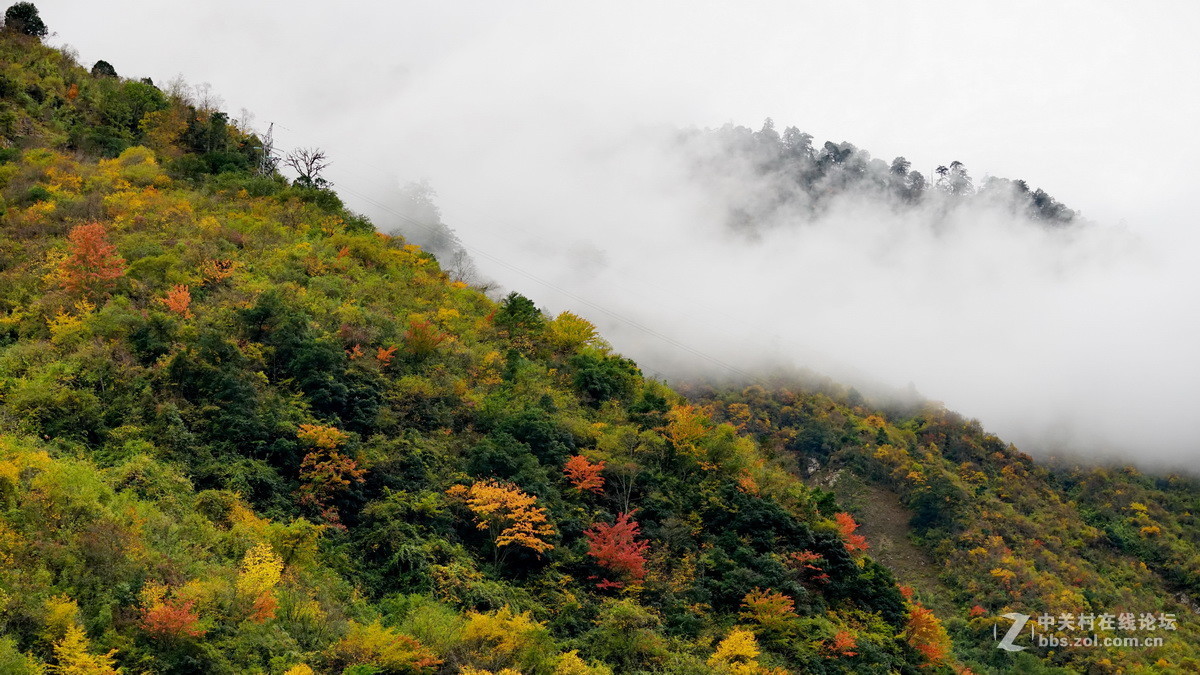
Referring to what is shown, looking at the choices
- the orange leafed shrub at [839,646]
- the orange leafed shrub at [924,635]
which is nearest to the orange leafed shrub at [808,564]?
the orange leafed shrub at [839,646]

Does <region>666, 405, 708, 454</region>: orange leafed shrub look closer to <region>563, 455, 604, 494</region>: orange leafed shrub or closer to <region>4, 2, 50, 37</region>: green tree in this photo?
<region>563, 455, 604, 494</region>: orange leafed shrub

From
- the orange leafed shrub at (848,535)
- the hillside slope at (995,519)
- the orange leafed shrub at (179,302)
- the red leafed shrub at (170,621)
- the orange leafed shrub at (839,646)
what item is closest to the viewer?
the red leafed shrub at (170,621)

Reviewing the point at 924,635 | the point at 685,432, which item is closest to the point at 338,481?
the point at 685,432

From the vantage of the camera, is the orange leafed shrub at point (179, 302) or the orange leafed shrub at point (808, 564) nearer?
the orange leafed shrub at point (179, 302)

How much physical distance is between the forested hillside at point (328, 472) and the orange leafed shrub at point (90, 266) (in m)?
0.11

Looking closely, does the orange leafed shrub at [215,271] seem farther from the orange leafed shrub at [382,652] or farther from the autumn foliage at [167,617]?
the orange leafed shrub at [382,652]

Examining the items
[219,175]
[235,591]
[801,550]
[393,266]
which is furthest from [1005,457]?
[235,591]

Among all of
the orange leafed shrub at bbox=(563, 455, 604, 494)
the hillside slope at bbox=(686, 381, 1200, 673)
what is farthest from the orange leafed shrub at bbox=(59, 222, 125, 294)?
the hillside slope at bbox=(686, 381, 1200, 673)

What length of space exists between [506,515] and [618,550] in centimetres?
445

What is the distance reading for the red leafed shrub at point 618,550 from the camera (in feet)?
105

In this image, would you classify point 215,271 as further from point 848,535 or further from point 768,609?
point 848,535

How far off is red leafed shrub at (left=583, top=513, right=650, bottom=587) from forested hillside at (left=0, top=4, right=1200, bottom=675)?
12 cm

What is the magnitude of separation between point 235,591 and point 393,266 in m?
27.4

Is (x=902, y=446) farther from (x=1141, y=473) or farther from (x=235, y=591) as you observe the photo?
(x=235, y=591)
